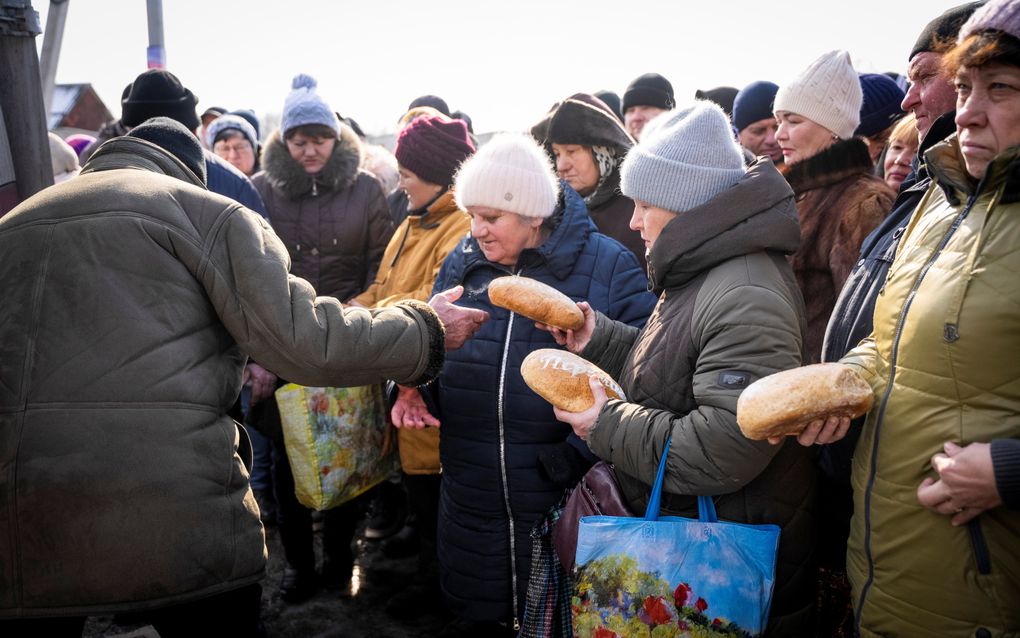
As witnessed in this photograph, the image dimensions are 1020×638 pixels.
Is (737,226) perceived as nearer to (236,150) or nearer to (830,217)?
(830,217)

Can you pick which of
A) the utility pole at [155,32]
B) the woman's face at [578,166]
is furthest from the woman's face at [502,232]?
the utility pole at [155,32]

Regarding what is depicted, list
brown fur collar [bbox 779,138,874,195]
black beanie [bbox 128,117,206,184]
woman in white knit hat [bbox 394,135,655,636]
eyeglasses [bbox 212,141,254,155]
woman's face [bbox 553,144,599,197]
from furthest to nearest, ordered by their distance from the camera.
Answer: eyeglasses [bbox 212,141,254,155]
woman's face [bbox 553,144,599,197]
brown fur collar [bbox 779,138,874,195]
woman in white knit hat [bbox 394,135,655,636]
black beanie [bbox 128,117,206,184]

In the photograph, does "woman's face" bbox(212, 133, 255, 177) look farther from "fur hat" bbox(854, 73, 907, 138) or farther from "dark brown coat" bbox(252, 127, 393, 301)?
"fur hat" bbox(854, 73, 907, 138)

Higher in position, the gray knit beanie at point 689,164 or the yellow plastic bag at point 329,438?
the gray knit beanie at point 689,164

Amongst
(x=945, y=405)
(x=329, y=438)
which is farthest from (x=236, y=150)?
(x=945, y=405)

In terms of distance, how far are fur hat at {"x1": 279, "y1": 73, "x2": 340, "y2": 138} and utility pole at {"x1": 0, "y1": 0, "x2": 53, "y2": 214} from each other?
1912 millimetres

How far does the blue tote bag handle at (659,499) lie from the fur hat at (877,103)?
9.30 ft

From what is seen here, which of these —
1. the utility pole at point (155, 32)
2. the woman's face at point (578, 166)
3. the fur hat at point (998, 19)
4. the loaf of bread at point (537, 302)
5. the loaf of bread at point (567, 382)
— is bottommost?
the loaf of bread at point (567, 382)

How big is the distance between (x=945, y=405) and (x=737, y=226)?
0.71 metres

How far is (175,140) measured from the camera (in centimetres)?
242

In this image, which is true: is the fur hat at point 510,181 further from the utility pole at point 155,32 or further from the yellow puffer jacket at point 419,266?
the utility pole at point 155,32

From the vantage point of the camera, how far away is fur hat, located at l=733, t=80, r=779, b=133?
4652mm

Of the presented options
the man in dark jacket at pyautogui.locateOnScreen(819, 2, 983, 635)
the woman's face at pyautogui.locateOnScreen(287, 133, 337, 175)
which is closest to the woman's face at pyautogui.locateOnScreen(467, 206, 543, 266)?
the man in dark jacket at pyautogui.locateOnScreen(819, 2, 983, 635)

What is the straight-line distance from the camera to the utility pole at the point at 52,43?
568 cm
